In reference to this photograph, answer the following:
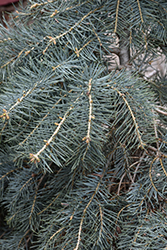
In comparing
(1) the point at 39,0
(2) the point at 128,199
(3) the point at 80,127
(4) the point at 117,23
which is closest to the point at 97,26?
(4) the point at 117,23

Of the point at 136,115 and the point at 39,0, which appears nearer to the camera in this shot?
the point at 136,115

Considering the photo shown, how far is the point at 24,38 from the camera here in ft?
1.62

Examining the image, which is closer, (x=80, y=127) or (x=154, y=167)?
(x=80, y=127)

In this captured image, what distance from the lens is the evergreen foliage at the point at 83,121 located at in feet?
1.32

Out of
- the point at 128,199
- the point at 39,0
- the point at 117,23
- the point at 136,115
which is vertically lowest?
the point at 128,199

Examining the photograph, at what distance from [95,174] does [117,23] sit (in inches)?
12.6

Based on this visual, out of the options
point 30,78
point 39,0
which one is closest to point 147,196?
point 30,78

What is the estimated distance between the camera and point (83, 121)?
1.24ft

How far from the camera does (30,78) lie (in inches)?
17.5

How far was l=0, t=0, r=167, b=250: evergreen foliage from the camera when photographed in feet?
1.32

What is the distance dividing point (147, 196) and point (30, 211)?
0.27 meters

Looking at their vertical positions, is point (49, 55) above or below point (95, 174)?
above

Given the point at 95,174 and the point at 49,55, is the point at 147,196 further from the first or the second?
the point at 49,55

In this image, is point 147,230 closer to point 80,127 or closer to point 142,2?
point 80,127
